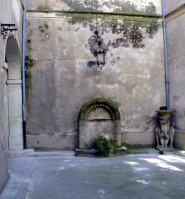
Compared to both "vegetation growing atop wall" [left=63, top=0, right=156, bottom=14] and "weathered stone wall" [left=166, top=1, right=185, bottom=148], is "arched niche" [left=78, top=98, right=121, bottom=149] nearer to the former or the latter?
"weathered stone wall" [left=166, top=1, right=185, bottom=148]

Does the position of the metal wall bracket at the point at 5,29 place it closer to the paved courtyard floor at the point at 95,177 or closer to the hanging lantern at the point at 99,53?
the paved courtyard floor at the point at 95,177

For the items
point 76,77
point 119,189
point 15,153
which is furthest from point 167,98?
point 15,153

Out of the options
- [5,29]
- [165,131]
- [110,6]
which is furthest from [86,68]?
[5,29]

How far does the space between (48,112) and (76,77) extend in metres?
1.43

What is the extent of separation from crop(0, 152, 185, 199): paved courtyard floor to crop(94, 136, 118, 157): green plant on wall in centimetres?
24

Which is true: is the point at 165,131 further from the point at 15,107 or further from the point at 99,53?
the point at 15,107

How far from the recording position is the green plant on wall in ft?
21.0

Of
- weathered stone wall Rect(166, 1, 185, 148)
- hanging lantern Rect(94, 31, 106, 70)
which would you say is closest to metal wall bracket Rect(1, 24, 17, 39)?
hanging lantern Rect(94, 31, 106, 70)

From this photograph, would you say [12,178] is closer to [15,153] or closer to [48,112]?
[15,153]

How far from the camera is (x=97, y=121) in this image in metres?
6.90

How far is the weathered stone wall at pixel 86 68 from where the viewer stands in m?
6.92

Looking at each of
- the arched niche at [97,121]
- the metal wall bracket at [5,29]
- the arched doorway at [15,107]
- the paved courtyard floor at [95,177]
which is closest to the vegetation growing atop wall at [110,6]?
the arched doorway at [15,107]

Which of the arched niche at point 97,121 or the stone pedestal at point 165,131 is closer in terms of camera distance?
the arched niche at point 97,121

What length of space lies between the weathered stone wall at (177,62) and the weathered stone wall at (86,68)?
0.35 m
